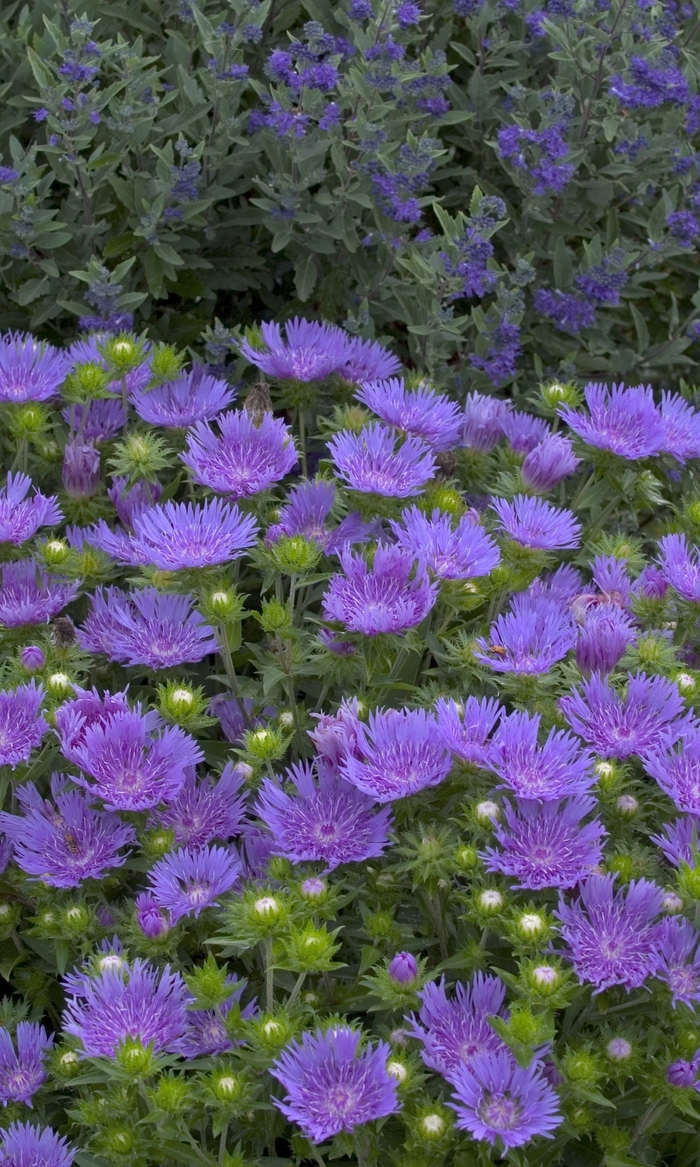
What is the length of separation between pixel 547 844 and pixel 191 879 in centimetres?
58

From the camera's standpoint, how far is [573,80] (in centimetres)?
346

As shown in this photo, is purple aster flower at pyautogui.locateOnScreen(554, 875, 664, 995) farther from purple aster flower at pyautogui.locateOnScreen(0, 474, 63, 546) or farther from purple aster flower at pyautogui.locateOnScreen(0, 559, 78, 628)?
purple aster flower at pyautogui.locateOnScreen(0, 474, 63, 546)

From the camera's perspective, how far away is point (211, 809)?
7.23 feet

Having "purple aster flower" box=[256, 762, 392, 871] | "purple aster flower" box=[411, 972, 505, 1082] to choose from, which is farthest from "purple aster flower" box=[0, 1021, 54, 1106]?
"purple aster flower" box=[411, 972, 505, 1082]

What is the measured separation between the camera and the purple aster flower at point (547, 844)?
1865mm


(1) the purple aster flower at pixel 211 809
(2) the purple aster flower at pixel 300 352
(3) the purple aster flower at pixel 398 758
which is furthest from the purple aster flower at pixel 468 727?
(2) the purple aster flower at pixel 300 352

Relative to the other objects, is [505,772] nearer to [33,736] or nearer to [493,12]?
[33,736]

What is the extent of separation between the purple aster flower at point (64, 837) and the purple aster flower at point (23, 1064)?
0.82 ft

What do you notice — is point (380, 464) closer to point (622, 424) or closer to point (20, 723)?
point (622, 424)

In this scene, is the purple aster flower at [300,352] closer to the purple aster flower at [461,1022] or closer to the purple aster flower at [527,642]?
the purple aster flower at [527,642]

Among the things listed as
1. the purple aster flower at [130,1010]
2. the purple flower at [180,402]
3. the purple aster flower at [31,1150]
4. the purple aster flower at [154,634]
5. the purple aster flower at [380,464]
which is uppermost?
the purple aster flower at [380,464]

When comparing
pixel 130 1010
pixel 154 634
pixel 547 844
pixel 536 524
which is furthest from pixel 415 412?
pixel 130 1010

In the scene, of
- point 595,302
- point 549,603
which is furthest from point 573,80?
point 549,603

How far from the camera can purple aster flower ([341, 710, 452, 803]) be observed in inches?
78.0
